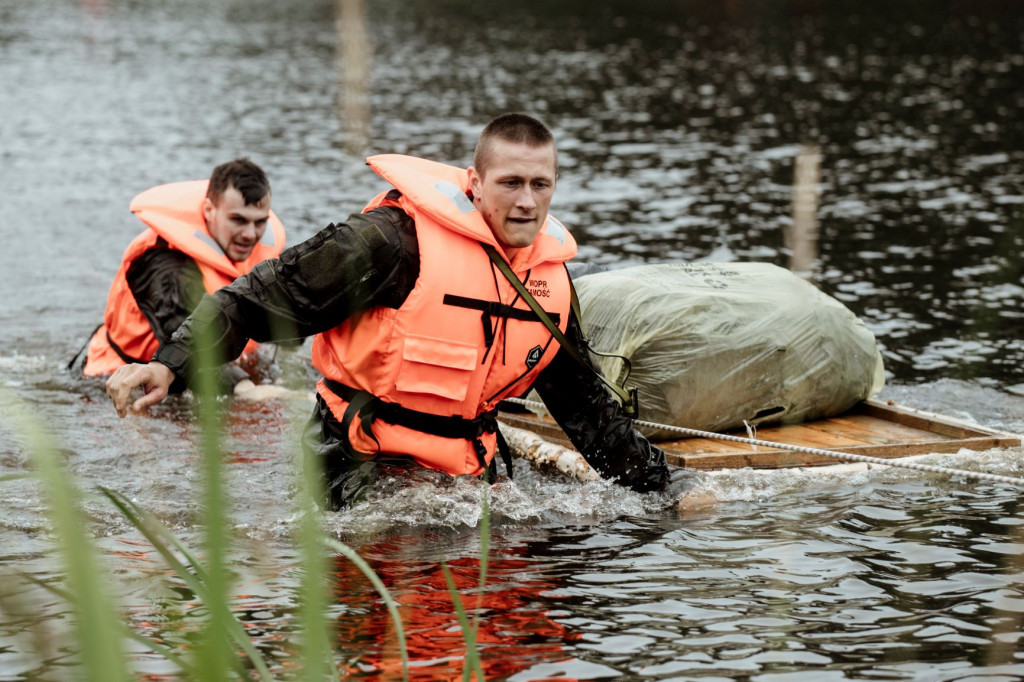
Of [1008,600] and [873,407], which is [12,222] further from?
[1008,600]

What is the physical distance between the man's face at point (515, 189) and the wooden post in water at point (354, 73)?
12.0 m

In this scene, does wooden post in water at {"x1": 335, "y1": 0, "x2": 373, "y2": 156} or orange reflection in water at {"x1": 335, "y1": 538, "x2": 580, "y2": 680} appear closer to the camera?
orange reflection in water at {"x1": 335, "y1": 538, "x2": 580, "y2": 680}

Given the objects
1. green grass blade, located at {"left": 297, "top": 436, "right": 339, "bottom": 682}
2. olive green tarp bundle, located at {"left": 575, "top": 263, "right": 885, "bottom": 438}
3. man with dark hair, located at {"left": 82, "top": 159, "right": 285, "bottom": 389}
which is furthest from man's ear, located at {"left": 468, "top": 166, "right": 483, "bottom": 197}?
green grass blade, located at {"left": 297, "top": 436, "right": 339, "bottom": 682}

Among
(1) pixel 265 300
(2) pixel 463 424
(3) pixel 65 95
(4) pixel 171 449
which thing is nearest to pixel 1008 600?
(2) pixel 463 424

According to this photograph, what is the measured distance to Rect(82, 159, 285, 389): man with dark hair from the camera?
24.2ft

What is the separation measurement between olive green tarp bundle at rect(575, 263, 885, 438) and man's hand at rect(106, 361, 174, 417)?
263 cm

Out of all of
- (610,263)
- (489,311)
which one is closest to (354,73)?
(610,263)

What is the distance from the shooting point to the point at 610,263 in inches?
448

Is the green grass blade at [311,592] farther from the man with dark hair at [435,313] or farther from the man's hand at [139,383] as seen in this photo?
the man with dark hair at [435,313]

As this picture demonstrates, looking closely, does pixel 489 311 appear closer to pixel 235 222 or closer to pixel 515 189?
pixel 515 189

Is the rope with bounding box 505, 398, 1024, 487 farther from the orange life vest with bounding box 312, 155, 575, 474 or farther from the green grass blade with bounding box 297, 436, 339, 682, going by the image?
the green grass blade with bounding box 297, 436, 339, 682

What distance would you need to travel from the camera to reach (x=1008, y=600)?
4.56 meters

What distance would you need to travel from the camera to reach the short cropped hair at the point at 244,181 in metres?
7.36

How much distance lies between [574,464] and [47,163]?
11.9 metres
